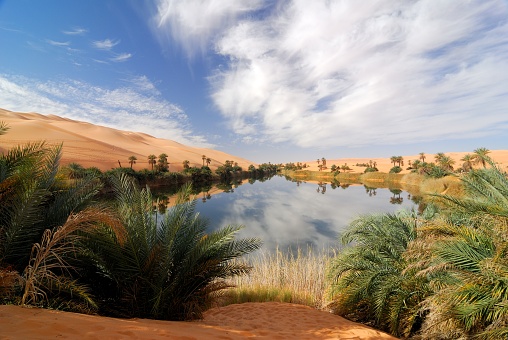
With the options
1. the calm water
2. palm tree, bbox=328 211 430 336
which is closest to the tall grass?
palm tree, bbox=328 211 430 336

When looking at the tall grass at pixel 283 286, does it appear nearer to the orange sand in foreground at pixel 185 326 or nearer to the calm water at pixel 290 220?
the orange sand in foreground at pixel 185 326

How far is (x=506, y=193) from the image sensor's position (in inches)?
152

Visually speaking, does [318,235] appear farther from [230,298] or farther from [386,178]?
[386,178]

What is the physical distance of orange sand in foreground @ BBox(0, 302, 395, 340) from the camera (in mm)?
2479

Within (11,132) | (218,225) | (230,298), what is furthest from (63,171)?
(11,132)

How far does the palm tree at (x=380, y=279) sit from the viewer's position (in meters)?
4.89

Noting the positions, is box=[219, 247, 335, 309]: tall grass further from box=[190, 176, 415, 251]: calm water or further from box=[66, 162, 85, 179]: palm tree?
box=[66, 162, 85, 179]: palm tree

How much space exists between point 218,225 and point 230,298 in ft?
35.2

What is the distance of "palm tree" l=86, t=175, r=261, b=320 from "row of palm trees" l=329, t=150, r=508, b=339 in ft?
8.33

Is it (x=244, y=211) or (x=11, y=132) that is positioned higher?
(x=11, y=132)

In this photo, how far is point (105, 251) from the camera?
4.24 metres

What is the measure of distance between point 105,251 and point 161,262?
895 mm

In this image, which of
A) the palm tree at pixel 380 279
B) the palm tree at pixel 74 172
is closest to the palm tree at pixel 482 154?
the palm tree at pixel 380 279

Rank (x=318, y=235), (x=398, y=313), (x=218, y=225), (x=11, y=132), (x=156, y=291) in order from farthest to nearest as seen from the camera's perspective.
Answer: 1. (x=11, y=132)
2. (x=218, y=225)
3. (x=318, y=235)
4. (x=398, y=313)
5. (x=156, y=291)
